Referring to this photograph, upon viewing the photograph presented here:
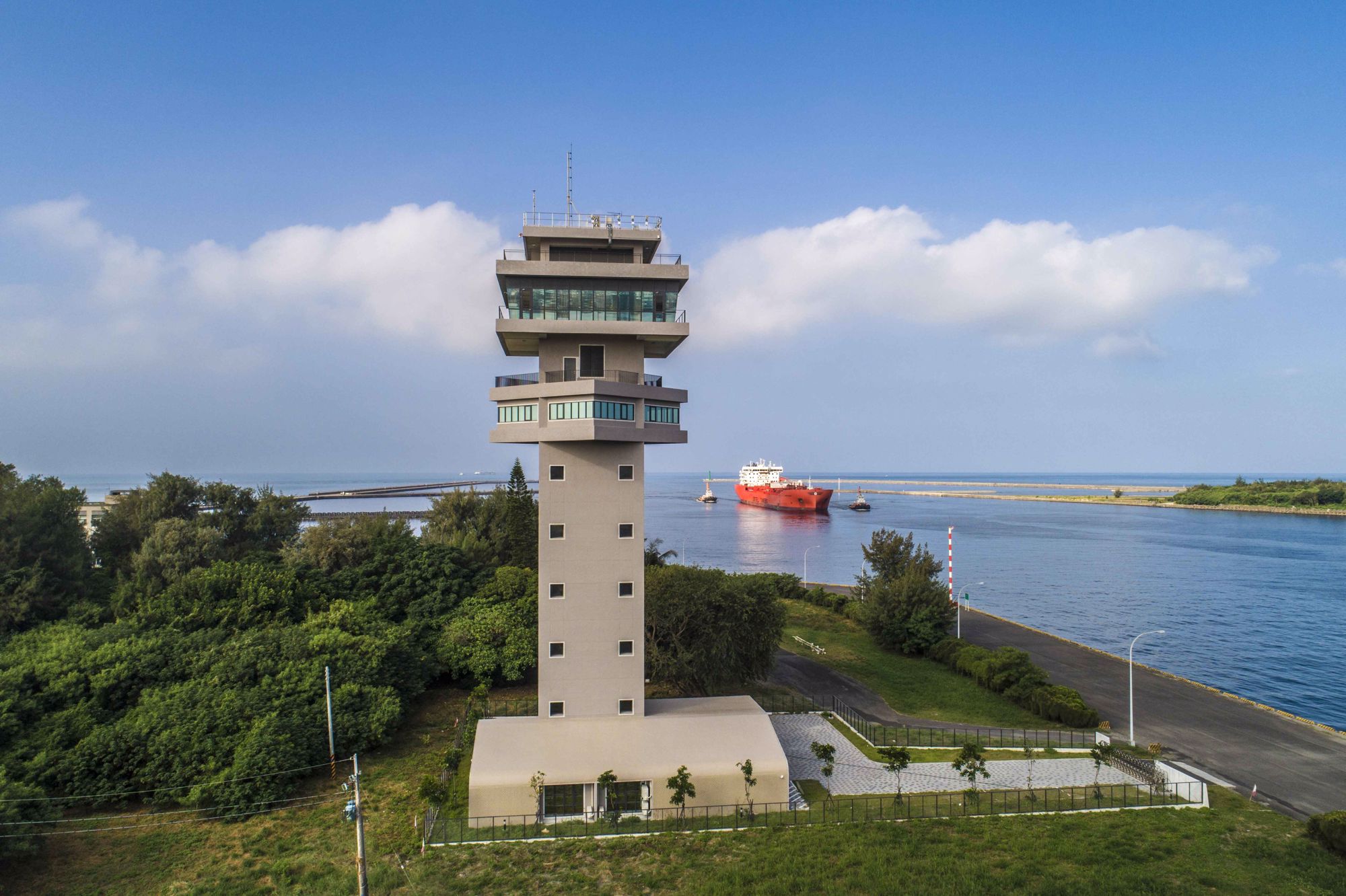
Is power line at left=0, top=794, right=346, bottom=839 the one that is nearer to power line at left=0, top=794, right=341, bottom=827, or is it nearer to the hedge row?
power line at left=0, top=794, right=341, bottom=827

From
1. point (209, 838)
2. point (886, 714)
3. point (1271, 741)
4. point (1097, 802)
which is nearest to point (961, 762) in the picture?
point (1097, 802)

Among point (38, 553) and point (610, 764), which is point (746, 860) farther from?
point (38, 553)

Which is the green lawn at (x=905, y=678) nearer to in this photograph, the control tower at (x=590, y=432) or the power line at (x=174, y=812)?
the control tower at (x=590, y=432)

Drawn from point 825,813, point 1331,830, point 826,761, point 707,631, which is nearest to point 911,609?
point 707,631

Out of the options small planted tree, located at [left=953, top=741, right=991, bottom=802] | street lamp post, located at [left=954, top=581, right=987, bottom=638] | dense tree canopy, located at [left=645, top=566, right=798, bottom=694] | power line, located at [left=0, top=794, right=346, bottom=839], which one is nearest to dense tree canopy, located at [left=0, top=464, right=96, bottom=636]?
power line, located at [left=0, top=794, right=346, bottom=839]

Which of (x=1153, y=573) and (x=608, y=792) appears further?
(x=1153, y=573)

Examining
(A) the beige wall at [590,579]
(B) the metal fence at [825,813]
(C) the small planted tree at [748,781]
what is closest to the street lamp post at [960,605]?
(B) the metal fence at [825,813]
